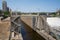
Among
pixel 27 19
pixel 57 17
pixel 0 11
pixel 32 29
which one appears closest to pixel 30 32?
pixel 32 29

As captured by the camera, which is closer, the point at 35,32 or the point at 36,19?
the point at 35,32

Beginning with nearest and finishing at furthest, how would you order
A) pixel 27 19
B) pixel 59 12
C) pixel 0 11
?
pixel 27 19, pixel 0 11, pixel 59 12

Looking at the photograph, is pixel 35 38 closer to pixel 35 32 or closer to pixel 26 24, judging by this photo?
pixel 35 32

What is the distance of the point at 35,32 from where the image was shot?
9.62 meters

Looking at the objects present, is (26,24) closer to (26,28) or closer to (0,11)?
(26,28)

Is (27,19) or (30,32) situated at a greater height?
(27,19)

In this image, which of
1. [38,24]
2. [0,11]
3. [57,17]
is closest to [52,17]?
[57,17]

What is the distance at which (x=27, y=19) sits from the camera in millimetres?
10797

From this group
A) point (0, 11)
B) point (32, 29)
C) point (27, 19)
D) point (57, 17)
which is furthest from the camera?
point (57, 17)

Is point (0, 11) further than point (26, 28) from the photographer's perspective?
Yes

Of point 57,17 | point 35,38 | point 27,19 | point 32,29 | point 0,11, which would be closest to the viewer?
point 35,38

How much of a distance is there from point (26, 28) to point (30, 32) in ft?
2.00

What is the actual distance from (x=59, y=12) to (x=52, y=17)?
3.24 m

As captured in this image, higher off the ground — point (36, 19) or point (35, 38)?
point (36, 19)
